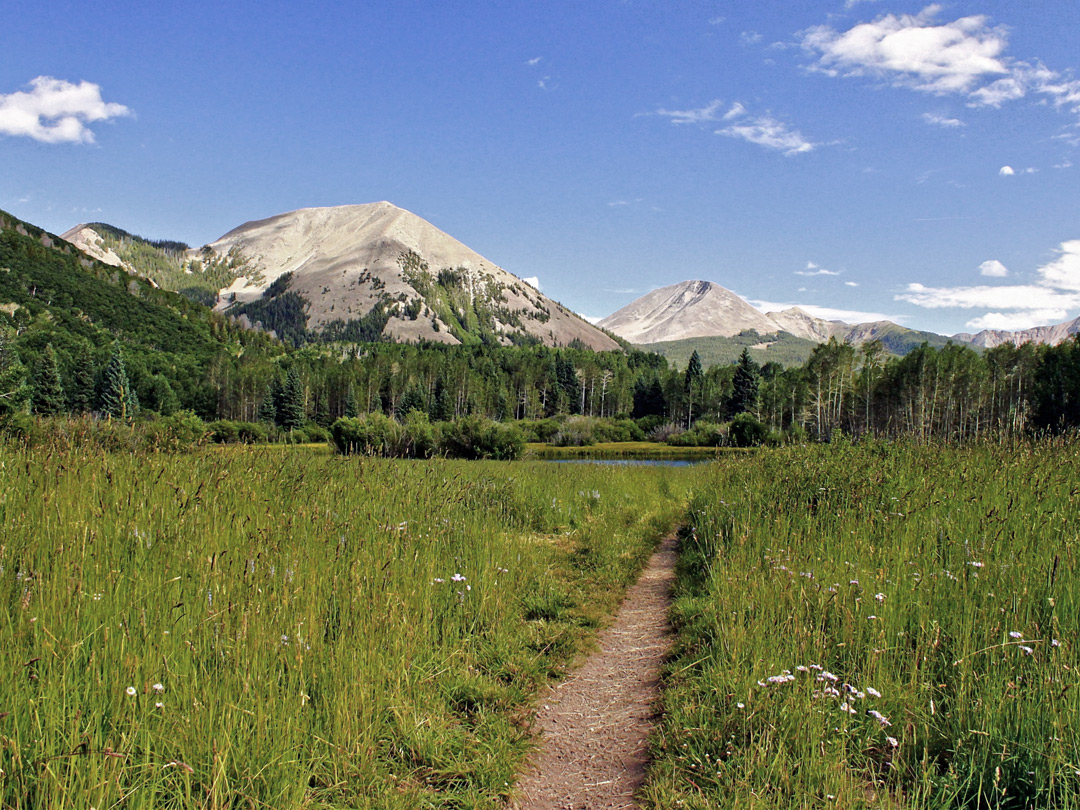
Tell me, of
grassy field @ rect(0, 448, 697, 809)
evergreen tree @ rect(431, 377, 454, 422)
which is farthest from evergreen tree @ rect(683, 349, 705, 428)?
grassy field @ rect(0, 448, 697, 809)

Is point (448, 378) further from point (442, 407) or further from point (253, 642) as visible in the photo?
point (253, 642)

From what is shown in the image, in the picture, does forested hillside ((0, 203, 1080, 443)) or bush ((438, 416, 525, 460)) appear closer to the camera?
bush ((438, 416, 525, 460))

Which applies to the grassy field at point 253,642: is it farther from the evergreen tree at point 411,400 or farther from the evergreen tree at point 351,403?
the evergreen tree at point 351,403

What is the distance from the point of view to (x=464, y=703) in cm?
440

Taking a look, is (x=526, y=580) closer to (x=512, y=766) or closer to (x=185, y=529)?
(x=512, y=766)

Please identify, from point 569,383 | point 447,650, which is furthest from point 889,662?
point 569,383

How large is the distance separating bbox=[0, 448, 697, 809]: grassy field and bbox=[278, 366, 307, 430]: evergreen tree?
102 metres

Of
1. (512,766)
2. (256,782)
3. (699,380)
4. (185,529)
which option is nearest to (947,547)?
(512,766)

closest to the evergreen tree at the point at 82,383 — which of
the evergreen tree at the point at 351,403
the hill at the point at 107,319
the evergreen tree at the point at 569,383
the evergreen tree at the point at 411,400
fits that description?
the hill at the point at 107,319

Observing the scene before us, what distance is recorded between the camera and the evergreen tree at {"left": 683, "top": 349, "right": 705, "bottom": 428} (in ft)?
339

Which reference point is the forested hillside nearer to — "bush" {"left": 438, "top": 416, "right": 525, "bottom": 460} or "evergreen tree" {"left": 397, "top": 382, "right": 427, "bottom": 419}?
"evergreen tree" {"left": 397, "top": 382, "right": 427, "bottom": 419}

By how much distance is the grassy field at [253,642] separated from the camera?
8.73 feet

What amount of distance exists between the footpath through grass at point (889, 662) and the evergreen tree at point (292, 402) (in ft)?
342

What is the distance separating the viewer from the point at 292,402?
103 meters
